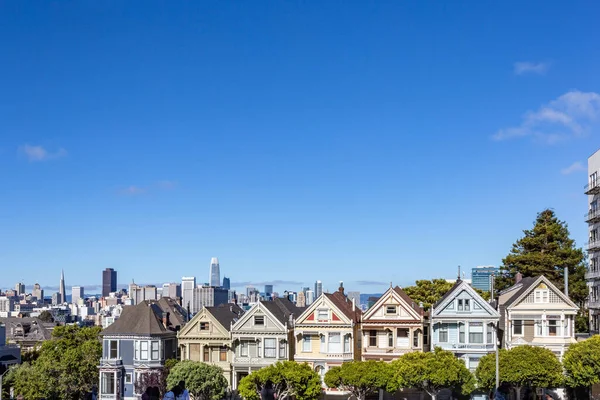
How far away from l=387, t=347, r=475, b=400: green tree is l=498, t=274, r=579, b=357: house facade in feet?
18.3

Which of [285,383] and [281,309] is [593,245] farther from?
[285,383]

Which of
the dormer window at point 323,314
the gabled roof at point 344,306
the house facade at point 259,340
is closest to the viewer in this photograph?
the dormer window at point 323,314

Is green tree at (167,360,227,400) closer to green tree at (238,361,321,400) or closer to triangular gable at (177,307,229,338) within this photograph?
green tree at (238,361,321,400)

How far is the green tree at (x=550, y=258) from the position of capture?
237 feet

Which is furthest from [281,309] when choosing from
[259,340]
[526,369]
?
[526,369]

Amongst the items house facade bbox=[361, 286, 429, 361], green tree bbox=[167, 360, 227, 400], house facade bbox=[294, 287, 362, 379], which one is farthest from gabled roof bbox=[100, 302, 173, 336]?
house facade bbox=[361, 286, 429, 361]

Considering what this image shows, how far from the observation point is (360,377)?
5694 cm

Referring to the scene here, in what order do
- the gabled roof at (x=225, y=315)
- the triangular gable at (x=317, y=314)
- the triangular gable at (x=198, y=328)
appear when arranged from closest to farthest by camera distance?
the triangular gable at (x=317, y=314) → the triangular gable at (x=198, y=328) → the gabled roof at (x=225, y=315)

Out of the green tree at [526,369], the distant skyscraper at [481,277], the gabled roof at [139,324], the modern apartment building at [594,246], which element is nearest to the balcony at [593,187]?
the modern apartment building at [594,246]

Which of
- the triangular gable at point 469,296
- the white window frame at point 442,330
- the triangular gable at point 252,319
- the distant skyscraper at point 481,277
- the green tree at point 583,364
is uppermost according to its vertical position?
the distant skyscraper at point 481,277

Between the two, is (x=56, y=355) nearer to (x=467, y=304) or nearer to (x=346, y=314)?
(x=346, y=314)

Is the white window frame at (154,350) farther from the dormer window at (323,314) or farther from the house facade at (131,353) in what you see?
the dormer window at (323,314)

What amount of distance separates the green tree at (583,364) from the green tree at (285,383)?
61.3 feet

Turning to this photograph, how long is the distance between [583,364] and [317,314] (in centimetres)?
2164
